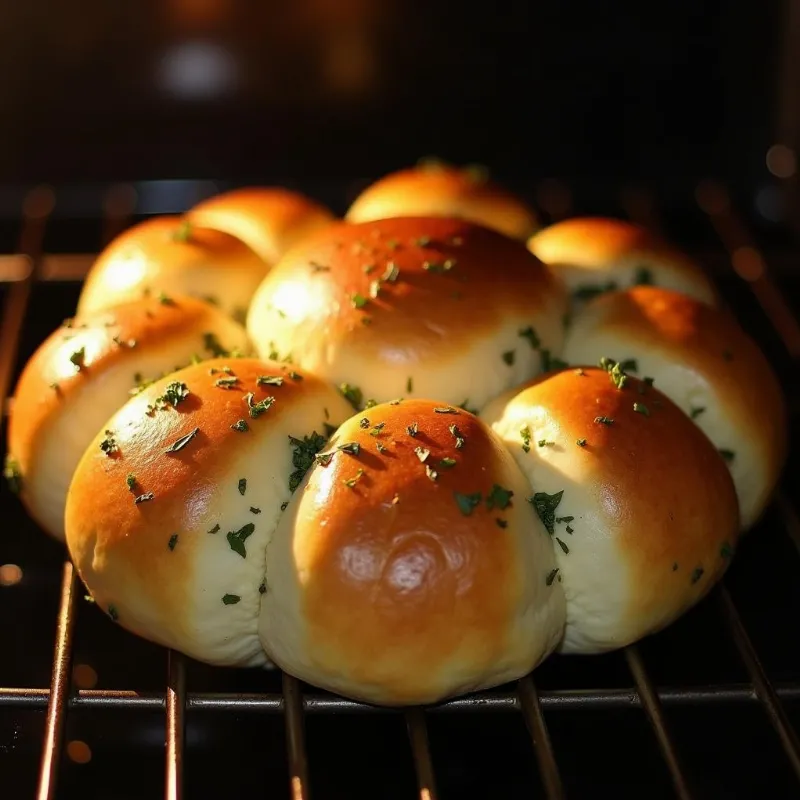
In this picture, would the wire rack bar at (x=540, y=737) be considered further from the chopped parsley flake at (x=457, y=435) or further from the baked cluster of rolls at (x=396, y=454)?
the chopped parsley flake at (x=457, y=435)

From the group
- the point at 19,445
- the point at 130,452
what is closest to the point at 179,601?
the point at 130,452

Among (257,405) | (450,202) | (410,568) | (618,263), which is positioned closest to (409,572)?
(410,568)

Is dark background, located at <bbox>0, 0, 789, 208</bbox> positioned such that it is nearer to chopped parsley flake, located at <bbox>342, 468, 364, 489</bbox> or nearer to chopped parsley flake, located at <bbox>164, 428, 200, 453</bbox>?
chopped parsley flake, located at <bbox>164, 428, 200, 453</bbox>

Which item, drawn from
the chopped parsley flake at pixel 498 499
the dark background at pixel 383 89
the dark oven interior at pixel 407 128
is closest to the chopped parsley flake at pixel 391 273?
the chopped parsley flake at pixel 498 499

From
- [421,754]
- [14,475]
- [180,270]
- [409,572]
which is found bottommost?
[14,475]

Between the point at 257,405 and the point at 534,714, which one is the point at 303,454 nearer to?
the point at 257,405

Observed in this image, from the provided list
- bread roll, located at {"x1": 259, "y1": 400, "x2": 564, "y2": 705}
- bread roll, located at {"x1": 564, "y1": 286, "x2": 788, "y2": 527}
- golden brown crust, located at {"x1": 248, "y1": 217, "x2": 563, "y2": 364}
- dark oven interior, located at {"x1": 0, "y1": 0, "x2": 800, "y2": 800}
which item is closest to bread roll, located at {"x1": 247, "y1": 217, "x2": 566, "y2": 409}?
golden brown crust, located at {"x1": 248, "y1": 217, "x2": 563, "y2": 364}

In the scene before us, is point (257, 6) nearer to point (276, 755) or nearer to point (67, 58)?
point (67, 58)
